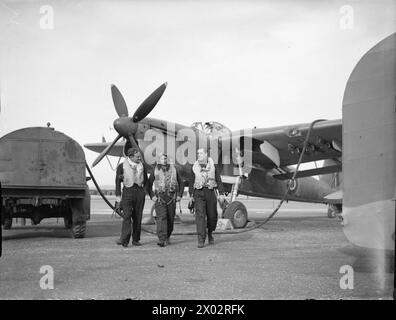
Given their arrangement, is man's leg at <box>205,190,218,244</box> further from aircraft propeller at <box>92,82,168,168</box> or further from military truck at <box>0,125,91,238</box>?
aircraft propeller at <box>92,82,168,168</box>

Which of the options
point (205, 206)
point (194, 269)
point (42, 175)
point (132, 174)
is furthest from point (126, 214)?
point (194, 269)

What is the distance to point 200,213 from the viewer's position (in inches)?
362

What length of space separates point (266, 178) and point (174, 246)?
7.87 meters

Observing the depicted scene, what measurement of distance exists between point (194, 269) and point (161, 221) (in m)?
3.07

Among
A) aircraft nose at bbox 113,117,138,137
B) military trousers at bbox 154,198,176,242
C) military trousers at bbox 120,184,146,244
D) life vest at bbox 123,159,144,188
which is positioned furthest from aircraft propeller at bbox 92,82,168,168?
military trousers at bbox 154,198,176,242

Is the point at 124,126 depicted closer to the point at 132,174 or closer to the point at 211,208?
the point at 132,174

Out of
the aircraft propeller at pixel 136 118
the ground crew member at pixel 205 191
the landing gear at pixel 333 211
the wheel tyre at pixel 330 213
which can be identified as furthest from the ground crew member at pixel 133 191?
the wheel tyre at pixel 330 213

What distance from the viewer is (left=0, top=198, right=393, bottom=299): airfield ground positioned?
4.79 m

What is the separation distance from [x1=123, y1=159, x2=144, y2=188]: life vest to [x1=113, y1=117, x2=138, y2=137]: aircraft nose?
3355 mm

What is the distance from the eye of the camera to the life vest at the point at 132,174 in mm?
9461

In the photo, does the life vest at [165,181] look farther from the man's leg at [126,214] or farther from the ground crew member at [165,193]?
the man's leg at [126,214]

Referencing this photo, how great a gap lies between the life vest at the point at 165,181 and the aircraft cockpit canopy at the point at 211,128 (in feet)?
17.4
